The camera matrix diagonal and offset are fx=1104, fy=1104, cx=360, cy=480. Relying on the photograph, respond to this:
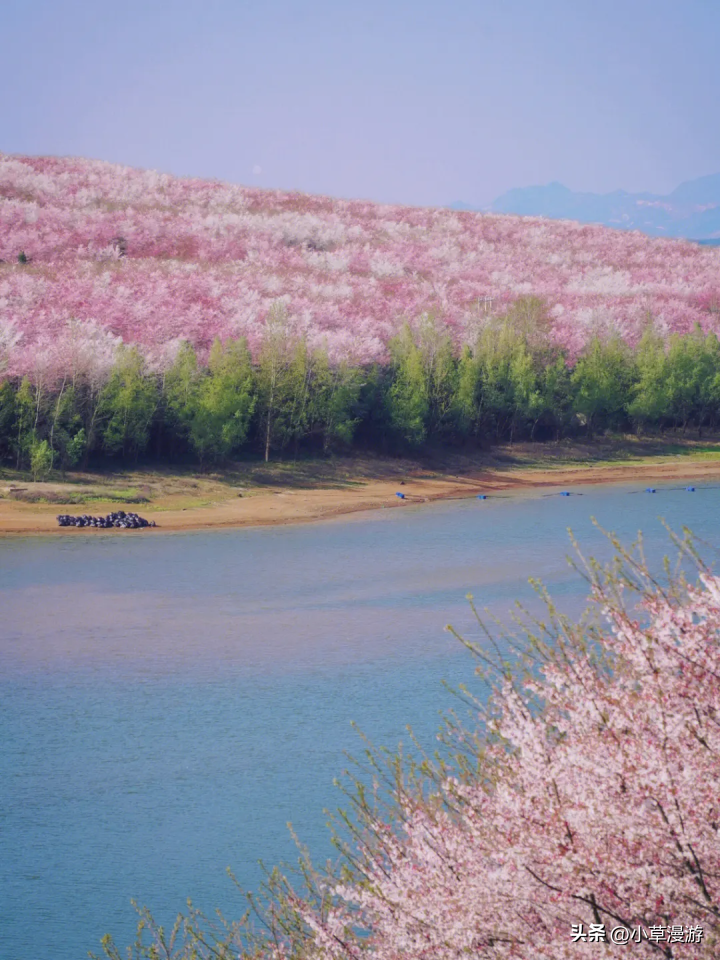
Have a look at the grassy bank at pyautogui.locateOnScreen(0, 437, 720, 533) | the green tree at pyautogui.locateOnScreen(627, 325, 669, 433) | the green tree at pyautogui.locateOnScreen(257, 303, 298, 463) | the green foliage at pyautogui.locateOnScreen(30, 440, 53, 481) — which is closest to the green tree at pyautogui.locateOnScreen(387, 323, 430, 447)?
the grassy bank at pyautogui.locateOnScreen(0, 437, 720, 533)

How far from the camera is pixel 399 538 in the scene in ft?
136

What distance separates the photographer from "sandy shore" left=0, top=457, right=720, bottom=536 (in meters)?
42.1

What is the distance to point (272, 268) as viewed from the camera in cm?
7781

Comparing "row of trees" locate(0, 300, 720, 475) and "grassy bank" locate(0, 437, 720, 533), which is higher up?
"row of trees" locate(0, 300, 720, 475)

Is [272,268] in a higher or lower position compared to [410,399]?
higher

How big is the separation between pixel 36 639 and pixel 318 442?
2834cm

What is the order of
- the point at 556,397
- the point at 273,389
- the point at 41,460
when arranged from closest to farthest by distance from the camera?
the point at 41,460 < the point at 273,389 < the point at 556,397

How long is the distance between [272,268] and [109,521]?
39.8 metres

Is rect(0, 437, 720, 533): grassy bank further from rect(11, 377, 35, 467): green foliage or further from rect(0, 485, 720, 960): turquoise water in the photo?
rect(0, 485, 720, 960): turquoise water

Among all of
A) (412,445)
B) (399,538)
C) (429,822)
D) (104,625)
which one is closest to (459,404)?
(412,445)

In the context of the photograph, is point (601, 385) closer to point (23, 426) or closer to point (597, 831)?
point (23, 426)

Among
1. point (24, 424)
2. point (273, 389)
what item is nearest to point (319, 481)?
point (273, 389)

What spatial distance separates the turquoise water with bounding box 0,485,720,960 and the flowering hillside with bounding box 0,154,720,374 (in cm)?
1664

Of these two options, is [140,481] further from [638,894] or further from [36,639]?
[638,894]
